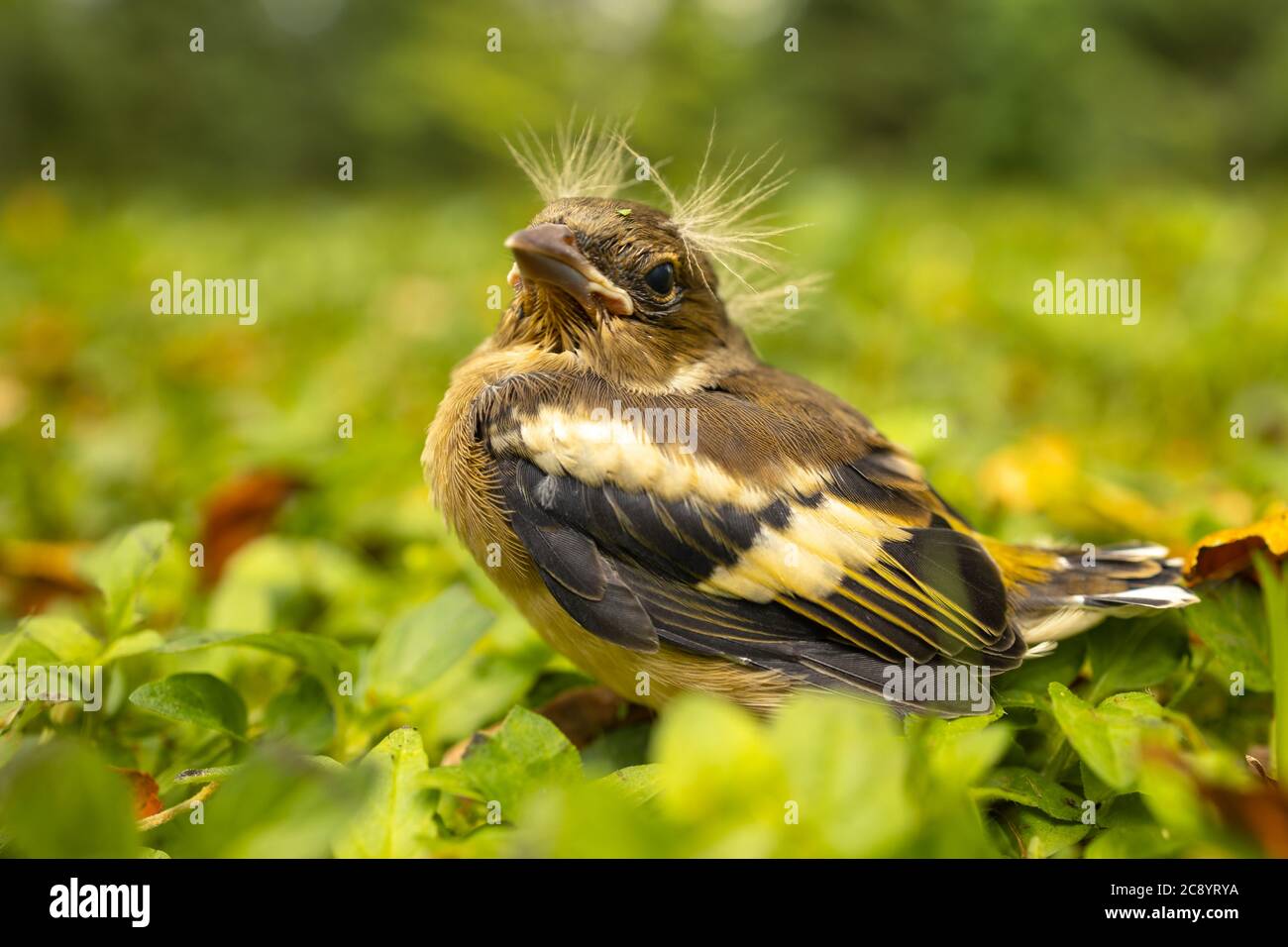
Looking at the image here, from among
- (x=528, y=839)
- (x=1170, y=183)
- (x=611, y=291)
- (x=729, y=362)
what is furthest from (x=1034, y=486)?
(x=1170, y=183)

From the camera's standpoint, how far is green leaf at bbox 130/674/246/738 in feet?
5.40

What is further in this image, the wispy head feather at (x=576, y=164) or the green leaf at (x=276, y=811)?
the wispy head feather at (x=576, y=164)

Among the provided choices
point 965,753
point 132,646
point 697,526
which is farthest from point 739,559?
point 132,646

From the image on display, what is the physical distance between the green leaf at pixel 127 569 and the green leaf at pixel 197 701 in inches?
9.1

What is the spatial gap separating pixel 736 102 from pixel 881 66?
3.31m

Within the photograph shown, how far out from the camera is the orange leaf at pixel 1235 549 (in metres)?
1.77

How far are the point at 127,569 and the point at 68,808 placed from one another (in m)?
0.89

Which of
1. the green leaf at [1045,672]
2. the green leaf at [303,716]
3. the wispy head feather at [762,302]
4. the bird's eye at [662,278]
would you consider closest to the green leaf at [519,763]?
the green leaf at [303,716]

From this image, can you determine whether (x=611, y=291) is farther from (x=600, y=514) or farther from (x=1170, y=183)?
(x=1170, y=183)

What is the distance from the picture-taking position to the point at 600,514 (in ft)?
5.98

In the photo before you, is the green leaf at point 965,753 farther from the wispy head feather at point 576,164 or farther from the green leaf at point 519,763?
the wispy head feather at point 576,164

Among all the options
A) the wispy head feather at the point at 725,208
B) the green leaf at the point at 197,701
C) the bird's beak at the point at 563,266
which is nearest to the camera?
the green leaf at the point at 197,701

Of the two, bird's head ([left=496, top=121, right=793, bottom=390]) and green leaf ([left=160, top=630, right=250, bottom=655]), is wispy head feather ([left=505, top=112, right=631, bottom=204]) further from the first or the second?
green leaf ([left=160, top=630, right=250, bottom=655])

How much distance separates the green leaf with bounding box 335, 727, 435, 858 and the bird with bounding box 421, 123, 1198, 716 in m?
0.41
